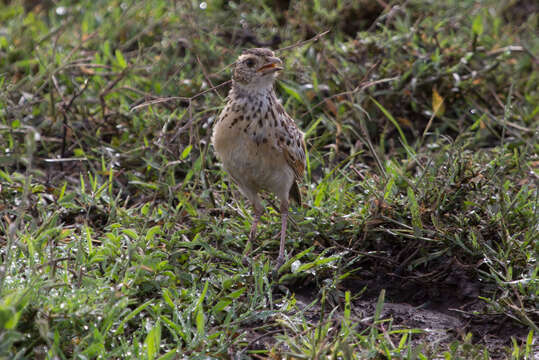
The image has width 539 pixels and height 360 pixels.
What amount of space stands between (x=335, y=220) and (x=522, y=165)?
154cm

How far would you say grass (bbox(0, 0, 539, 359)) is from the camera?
11.4 ft

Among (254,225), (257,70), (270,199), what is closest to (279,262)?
(254,225)

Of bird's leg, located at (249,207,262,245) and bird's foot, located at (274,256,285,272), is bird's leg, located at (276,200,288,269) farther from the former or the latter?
bird's leg, located at (249,207,262,245)

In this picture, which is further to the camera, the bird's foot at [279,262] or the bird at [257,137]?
the bird at [257,137]

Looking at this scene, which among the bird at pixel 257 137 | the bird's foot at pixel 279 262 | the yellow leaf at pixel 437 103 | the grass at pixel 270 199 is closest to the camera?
the grass at pixel 270 199

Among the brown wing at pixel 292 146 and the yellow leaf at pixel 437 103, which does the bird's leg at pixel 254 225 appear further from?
the yellow leaf at pixel 437 103

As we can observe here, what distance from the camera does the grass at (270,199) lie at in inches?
137

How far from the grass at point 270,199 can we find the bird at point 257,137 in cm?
28

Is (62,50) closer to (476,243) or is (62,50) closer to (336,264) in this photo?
(336,264)

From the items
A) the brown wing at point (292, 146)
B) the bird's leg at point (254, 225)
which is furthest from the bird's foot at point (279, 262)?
the brown wing at point (292, 146)

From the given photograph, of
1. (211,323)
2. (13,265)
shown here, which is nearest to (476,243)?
(211,323)

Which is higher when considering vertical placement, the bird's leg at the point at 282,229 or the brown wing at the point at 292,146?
the brown wing at the point at 292,146

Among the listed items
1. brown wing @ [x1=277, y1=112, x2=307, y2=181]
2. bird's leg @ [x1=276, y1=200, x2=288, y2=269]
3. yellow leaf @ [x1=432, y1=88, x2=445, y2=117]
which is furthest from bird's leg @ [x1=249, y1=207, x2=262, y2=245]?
yellow leaf @ [x1=432, y1=88, x2=445, y2=117]

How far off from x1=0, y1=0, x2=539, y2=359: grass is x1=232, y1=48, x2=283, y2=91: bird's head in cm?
38
